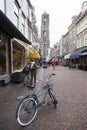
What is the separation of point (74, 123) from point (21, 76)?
910 centimetres

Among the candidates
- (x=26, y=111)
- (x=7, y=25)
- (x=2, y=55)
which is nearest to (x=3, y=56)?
(x=2, y=55)

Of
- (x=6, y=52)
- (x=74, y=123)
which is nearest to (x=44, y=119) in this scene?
(x=74, y=123)

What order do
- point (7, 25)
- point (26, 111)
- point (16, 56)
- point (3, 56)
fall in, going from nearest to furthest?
point (26, 111)
point (7, 25)
point (3, 56)
point (16, 56)

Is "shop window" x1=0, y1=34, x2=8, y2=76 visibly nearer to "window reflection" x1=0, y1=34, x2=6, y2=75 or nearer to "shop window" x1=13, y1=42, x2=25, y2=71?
"window reflection" x1=0, y1=34, x2=6, y2=75

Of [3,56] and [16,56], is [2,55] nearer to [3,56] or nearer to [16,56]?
[3,56]

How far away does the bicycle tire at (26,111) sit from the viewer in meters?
5.03

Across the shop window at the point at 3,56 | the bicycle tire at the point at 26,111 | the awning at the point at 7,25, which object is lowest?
the bicycle tire at the point at 26,111

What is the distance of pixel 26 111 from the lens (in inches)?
208

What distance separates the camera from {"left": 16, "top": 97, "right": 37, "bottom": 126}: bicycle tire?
5034 mm

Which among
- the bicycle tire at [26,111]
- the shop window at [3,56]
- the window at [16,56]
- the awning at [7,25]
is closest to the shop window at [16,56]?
the window at [16,56]

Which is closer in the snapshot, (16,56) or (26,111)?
(26,111)

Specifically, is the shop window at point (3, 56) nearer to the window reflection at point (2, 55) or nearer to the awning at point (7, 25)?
the window reflection at point (2, 55)

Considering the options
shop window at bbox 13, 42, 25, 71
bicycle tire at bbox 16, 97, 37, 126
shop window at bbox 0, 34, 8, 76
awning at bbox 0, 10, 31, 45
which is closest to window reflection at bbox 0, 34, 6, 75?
shop window at bbox 0, 34, 8, 76

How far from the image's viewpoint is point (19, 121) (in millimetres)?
4977
